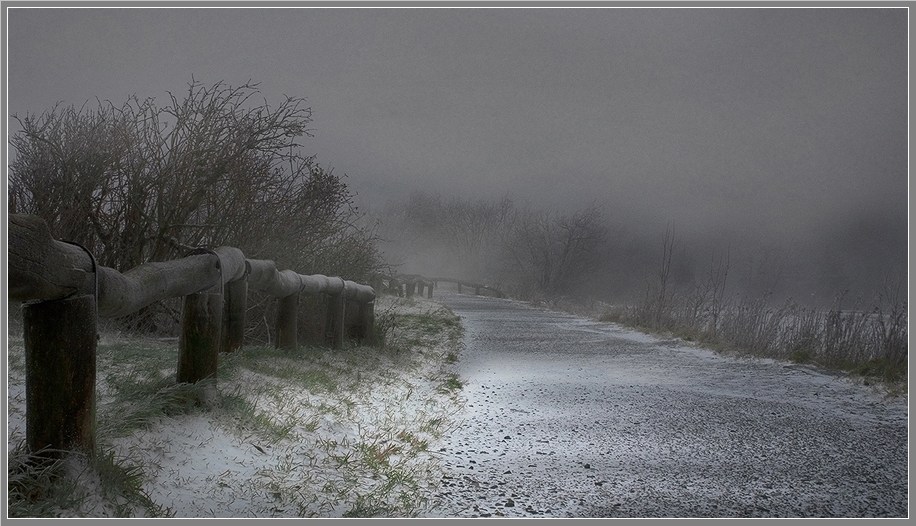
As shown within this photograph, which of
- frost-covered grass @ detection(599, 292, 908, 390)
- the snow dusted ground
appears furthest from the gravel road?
frost-covered grass @ detection(599, 292, 908, 390)

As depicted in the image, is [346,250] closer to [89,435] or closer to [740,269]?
[740,269]

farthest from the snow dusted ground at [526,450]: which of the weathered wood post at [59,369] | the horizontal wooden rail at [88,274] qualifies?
the horizontal wooden rail at [88,274]

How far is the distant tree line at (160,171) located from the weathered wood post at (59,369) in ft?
12.2

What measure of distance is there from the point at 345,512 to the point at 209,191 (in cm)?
421

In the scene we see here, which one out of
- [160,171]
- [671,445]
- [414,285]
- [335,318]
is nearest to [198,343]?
[671,445]

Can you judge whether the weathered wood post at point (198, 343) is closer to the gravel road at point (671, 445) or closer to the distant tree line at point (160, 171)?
the gravel road at point (671, 445)

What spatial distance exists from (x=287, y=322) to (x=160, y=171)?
1874 mm

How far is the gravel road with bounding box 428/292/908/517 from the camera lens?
A: 237 centimetres

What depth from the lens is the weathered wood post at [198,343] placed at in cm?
277

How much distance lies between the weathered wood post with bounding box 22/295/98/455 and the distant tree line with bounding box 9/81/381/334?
371cm

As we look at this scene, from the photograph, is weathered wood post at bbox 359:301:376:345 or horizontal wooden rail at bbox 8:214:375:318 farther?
weathered wood post at bbox 359:301:376:345

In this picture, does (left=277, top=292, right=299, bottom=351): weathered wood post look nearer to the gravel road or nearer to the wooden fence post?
the wooden fence post

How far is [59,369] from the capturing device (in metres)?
1.72

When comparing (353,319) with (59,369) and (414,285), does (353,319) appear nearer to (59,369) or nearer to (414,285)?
(59,369)
